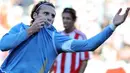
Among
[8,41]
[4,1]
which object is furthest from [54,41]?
[4,1]

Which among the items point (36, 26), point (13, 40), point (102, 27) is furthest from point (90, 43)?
point (102, 27)

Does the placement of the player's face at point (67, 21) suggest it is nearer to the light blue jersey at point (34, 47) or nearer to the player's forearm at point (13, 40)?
the light blue jersey at point (34, 47)

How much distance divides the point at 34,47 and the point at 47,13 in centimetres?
23

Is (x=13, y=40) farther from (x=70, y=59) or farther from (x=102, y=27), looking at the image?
(x=102, y=27)

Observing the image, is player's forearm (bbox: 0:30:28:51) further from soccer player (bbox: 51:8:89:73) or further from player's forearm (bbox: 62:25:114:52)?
soccer player (bbox: 51:8:89:73)

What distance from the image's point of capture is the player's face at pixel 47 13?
10.8ft

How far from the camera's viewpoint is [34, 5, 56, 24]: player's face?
130 inches

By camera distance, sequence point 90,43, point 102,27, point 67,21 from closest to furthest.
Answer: point 90,43 < point 67,21 < point 102,27

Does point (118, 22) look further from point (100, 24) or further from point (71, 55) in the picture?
point (100, 24)

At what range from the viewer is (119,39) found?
6.82m

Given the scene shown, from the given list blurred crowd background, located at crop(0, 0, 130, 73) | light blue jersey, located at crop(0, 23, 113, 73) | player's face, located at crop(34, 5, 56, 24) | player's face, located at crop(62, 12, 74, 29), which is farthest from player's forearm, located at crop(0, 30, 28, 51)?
blurred crowd background, located at crop(0, 0, 130, 73)

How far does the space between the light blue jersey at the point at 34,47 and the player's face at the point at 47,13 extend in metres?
0.05

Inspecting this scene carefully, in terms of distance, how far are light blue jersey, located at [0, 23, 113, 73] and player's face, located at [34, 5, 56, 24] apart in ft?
0.17

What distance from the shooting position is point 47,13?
3.33 m
